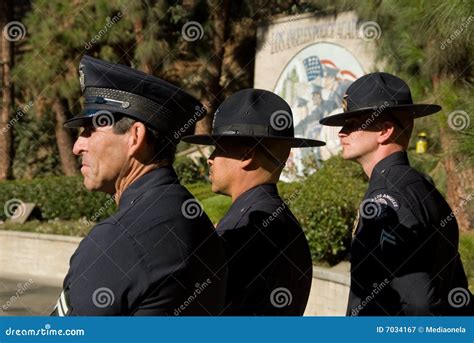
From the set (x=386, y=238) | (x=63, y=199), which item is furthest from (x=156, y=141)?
(x=63, y=199)

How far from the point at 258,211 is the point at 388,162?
60cm

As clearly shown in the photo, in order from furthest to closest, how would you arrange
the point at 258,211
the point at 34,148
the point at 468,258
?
the point at 34,148 → the point at 468,258 → the point at 258,211

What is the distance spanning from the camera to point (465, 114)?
5070mm

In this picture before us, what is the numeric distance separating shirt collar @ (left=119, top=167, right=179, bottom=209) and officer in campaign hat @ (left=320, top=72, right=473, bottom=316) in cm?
106

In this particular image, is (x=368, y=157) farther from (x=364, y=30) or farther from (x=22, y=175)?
(x=22, y=175)

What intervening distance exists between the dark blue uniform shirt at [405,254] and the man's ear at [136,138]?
116cm

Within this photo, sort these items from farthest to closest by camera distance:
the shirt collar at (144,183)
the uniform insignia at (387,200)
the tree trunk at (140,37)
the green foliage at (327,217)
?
the tree trunk at (140,37)
the green foliage at (327,217)
the uniform insignia at (387,200)
the shirt collar at (144,183)

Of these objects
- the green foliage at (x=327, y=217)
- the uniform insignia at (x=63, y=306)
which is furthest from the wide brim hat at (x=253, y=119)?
the green foliage at (x=327, y=217)

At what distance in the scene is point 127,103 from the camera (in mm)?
2248

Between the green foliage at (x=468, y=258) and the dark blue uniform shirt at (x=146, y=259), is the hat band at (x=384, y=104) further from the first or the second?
the green foliage at (x=468, y=258)

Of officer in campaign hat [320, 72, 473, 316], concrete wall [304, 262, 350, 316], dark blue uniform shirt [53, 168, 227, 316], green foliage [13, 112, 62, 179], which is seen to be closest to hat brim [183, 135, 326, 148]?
officer in campaign hat [320, 72, 473, 316]

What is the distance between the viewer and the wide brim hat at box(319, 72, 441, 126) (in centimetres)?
330

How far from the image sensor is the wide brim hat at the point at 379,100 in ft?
10.8

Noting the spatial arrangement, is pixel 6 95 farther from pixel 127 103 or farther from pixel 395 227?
pixel 127 103
